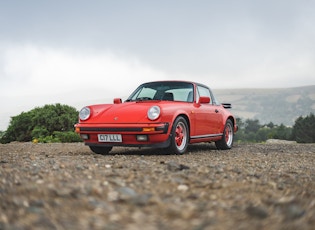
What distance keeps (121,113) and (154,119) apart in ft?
2.15

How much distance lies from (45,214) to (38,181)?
0.93m

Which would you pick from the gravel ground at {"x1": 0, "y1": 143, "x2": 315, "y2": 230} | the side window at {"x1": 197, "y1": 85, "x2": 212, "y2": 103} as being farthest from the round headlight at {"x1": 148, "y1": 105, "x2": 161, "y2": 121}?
the gravel ground at {"x1": 0, "y1": 143, "x2": 315, "y2": 230}

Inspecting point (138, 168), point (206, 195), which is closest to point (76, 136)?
point (138, 168)

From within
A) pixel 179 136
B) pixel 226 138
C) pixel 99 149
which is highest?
pixel 179 136

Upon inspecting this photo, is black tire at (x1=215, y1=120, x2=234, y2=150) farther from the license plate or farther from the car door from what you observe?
the license plate

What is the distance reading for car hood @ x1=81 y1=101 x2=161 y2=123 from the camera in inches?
259

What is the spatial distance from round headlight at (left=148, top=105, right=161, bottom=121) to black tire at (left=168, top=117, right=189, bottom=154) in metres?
0.42

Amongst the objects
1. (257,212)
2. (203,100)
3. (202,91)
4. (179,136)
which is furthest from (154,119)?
(257,212)

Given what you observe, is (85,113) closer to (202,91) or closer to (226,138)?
(202,91)

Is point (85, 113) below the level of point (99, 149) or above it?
above

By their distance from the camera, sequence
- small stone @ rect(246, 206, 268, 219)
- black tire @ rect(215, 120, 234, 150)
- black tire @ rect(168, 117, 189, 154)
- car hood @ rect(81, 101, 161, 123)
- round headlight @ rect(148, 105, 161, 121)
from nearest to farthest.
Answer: small stone @ rect(246, 206, 268, 219) → round headlight @ rect(148, 105, 161, 121) → car hood @ rect(81, 101, 161, 123) → black tire @ rect(168, 117, 189, 154) → black tire @ rect(215, 120, 234, 150)

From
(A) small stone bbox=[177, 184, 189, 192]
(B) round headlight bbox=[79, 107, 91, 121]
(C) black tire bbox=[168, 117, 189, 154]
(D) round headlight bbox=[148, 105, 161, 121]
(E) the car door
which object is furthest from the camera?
(E) the car door

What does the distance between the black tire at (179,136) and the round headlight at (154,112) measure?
1.39ft

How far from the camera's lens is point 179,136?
7051mm
